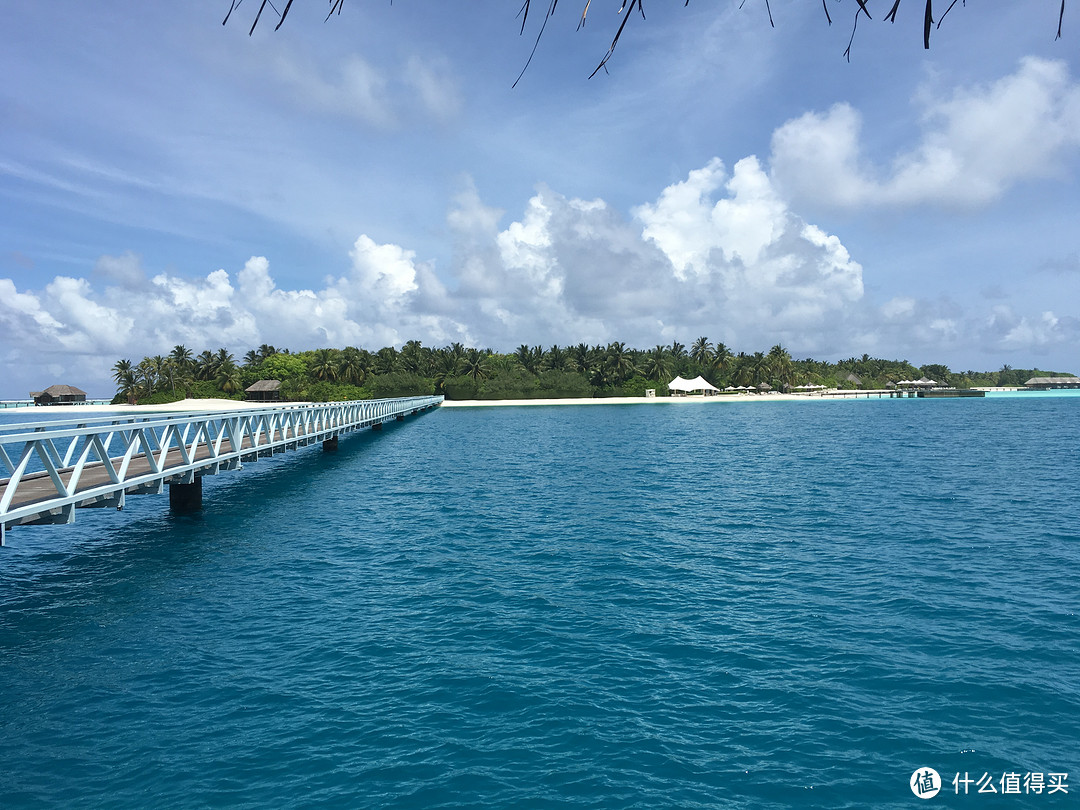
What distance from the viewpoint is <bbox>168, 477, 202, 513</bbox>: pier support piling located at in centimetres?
2431

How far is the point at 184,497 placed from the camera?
24.5 m

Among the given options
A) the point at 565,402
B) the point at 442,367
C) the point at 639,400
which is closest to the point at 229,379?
the point at 442,367

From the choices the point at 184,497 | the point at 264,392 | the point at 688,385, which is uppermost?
the point at 688,385

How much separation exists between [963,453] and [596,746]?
143 ft

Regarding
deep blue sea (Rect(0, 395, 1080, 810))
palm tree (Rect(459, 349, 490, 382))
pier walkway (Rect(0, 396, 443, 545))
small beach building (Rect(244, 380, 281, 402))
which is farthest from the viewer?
palm tree (Rect(459, 349, 490, 382))

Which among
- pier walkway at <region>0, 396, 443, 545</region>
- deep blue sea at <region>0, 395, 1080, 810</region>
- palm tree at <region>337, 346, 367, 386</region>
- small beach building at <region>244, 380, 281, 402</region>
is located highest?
palm tree at <region>337, 346, 367, 386</region>

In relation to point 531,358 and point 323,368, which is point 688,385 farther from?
point 323,368

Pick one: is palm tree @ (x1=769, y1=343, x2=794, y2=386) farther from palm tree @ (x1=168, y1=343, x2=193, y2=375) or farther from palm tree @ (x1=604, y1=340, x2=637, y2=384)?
palm tree @ (x1=168, y1=343, x2=193, y2=375)

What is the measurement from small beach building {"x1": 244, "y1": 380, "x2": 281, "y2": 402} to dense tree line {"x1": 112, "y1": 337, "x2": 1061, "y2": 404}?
1573 mm

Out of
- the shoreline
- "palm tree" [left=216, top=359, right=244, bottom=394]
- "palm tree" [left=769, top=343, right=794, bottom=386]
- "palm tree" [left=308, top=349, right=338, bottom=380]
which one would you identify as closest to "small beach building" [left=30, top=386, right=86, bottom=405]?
the shoreline

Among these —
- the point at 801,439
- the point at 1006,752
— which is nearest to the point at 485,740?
the point at 1006,752

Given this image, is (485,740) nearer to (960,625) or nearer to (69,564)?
(960,625)

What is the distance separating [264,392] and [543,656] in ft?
370

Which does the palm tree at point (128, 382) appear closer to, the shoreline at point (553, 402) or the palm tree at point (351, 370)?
the shoreline at point (553, 402)
